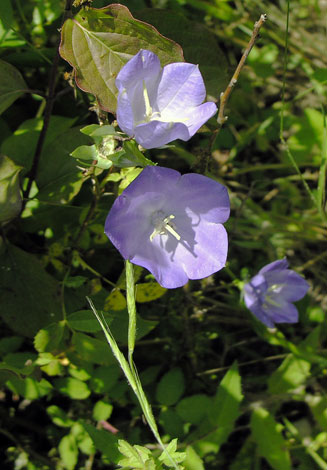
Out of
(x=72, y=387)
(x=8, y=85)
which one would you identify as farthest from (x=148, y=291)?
(x=8, y=85)

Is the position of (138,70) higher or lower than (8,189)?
higher

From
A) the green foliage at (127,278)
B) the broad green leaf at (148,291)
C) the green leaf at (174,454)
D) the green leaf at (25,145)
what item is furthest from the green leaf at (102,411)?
the green leaf at (25,145)

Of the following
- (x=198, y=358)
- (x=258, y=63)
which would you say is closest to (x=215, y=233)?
(x=198, y=358)

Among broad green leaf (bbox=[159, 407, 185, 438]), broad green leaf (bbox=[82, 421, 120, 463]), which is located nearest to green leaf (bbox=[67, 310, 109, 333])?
broad green leaf (bbox=[82, 421, 120, 463])

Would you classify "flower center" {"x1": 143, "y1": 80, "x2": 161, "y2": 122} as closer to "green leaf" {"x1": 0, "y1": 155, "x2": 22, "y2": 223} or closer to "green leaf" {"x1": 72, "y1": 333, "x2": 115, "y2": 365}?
"green leaf" {"x1": 0, "y1": 155, "x2": 22, "y2": 223}

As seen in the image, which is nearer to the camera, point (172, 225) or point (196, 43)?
point (172, 225)

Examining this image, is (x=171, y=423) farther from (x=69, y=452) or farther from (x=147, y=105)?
(x=147, y=105)
